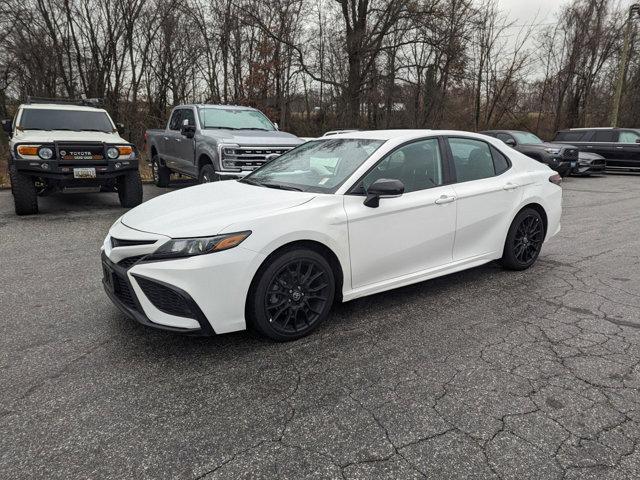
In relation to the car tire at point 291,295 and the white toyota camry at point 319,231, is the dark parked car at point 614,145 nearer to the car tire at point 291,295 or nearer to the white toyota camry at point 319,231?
the white toyota camry at point 319,231

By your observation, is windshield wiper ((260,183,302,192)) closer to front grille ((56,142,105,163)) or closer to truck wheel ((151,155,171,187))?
front grille ((56,142,105,163))

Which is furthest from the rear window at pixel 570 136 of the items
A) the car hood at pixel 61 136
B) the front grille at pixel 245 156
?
the car hood at pixel 61 136

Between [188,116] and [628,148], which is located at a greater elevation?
[188,116]

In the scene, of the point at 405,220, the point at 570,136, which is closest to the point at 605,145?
the point at 570,136

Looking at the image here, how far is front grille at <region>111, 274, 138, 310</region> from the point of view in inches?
123

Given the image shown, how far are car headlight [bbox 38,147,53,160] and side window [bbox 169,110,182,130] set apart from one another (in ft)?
11.0

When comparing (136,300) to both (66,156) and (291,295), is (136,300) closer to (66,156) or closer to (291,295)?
(291,295)

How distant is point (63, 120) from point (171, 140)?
7.45 feet

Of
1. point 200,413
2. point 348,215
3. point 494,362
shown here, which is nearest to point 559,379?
point 494,362

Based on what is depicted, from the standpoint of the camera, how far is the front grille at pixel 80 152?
7.60m

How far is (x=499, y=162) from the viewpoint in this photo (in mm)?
4793

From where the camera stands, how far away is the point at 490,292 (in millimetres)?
4402

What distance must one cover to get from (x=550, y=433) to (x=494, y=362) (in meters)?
0.73

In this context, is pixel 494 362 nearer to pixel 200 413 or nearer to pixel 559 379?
pixel 559 379
